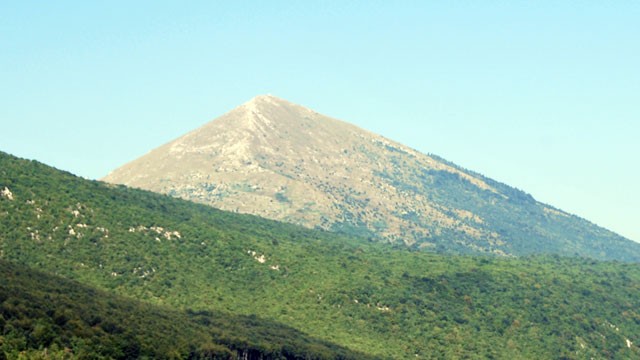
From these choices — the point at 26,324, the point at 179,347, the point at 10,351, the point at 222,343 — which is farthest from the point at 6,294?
the point at 222,343

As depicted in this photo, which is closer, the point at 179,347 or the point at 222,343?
the point at 179,347

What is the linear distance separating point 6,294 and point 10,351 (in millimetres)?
20600

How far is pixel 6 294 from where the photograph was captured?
15550 centimetres

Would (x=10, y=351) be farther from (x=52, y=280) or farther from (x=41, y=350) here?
(x=52, y=280)

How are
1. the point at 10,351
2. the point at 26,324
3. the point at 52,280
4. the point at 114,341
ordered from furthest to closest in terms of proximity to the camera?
the point at 52,280 → the point at 114,341 → the point at 26,324 → the point at 10,351

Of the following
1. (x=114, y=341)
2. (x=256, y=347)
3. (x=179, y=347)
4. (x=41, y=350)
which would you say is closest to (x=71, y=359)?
(x=41, y=350)

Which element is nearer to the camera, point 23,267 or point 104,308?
point 104,308

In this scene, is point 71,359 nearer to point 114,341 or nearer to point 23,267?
point 114,341

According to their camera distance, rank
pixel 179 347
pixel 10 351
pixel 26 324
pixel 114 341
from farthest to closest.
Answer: pixel 179 347, pixel 114 341, pixel 26 324, pixel 10 351

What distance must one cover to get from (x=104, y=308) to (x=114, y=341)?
1936cm

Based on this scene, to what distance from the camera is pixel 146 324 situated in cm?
17738

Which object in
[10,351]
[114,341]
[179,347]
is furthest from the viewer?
[179,347]

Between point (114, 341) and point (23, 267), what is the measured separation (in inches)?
1673

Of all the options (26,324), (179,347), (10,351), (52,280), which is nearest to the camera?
(10,351)
